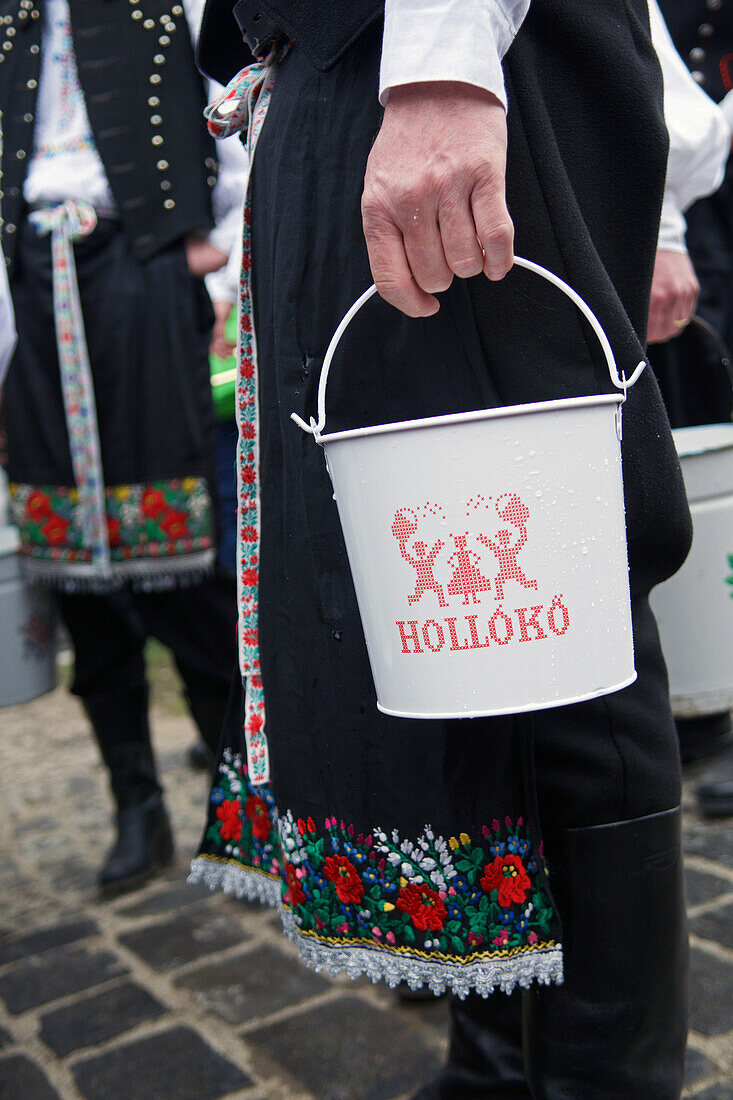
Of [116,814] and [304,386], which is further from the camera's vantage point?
[116,814]

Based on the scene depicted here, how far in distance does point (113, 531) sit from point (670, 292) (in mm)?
1204

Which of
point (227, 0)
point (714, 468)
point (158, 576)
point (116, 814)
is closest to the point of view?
point (227, 0)

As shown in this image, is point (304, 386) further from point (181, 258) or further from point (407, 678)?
point (181, 258)

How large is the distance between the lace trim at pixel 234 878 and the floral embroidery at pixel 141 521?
992mm

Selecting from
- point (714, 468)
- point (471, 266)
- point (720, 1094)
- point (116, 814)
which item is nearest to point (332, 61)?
point (471, 266)

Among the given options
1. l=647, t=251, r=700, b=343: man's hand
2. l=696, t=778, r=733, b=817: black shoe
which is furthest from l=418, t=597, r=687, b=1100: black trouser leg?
l=696, t=778, r=733, b=817: black shoe

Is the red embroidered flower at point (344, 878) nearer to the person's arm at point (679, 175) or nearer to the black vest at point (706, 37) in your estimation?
the person's arm at point (679, 175)

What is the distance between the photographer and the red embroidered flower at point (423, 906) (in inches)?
36.9

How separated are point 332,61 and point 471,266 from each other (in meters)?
0.25

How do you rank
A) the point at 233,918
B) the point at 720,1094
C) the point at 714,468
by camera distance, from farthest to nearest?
the point at 233,918, the point at 714,468, the point at 720,1094

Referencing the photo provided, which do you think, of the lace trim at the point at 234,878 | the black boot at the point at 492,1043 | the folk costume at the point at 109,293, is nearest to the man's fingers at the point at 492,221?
the lace trim at the point at 234,878

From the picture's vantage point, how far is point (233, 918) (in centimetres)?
197

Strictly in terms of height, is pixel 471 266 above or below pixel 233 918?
above

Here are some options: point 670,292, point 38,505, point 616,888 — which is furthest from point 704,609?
point 38,505
